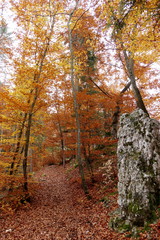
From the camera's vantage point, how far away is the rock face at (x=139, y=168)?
176 inches

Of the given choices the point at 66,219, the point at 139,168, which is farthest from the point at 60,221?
the point at 139,168

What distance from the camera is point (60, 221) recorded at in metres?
6.42

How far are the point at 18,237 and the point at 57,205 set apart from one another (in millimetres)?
3225

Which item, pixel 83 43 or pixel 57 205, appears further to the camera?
pixel 83 43

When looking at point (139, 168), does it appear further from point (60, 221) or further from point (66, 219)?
point (60, 221)

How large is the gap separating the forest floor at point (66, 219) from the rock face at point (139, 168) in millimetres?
597

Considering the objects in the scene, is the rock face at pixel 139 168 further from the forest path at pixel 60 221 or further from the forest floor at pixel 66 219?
the forest path at pixel 60 221

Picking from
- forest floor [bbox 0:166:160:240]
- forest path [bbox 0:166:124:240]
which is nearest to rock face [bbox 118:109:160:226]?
forest floor [bbox 0:166:160:240]

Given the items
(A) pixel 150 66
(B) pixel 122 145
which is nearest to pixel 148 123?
(B) pixel 122 145

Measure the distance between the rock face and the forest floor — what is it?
60 cm

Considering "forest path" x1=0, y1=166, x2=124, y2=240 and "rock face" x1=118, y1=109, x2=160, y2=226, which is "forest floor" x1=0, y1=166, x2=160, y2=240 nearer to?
"forest path" x1=0, y1=166, x2=124, y2=240

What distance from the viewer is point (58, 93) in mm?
16953

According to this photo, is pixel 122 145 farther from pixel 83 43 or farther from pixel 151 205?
pixel 83 43

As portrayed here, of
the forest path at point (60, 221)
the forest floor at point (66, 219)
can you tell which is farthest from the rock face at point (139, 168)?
the forest path at point (60, 221)
